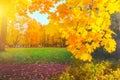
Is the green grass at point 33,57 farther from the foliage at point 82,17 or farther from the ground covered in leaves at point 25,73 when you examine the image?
the foliage at point 82,17

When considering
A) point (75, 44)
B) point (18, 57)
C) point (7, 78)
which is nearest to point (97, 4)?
point (75, 44)

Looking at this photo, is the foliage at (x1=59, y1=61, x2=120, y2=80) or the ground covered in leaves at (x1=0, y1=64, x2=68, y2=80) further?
the ground covered in leaves at (x1=0, y1=64, x2=68, y2=80)


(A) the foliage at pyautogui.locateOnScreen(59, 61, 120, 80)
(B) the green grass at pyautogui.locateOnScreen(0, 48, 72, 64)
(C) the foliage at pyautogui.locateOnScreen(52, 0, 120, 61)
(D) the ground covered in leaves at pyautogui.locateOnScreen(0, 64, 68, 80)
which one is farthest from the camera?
(B) the green grass at pyautogui.locateOnScreen(0, 48, 72, 64)

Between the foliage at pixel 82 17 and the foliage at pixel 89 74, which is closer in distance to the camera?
the foliage at pixel 89 74

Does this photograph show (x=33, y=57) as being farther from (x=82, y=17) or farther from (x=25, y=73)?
(x=82, y=17)

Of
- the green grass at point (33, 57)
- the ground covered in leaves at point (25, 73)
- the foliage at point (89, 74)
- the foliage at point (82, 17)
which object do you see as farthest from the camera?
the green grass at point (33, 57)

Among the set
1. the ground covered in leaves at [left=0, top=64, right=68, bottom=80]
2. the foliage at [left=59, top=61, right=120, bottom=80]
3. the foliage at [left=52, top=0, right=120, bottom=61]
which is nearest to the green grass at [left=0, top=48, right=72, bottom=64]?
the ground covered in leaves at [left=0, top=64, right=68, bottom=80]

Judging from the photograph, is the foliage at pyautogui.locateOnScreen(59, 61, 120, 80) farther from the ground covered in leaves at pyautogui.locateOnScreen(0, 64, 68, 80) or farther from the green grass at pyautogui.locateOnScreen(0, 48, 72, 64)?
the green grass at pyautogui.locateOnScreen(0, 48, 72, 64)

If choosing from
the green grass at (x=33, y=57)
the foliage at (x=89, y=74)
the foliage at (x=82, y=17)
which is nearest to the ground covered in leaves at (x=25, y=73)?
the foliage at (x=82, y=17)

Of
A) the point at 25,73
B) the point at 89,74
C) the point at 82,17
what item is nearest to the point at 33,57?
the point at 25,73

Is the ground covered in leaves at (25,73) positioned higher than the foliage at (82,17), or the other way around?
the foliage at (82,17)

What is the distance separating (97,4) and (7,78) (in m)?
5.56

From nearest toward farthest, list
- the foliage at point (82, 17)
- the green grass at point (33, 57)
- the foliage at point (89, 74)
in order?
the foliage at point (89, 74), the foliage at point (82, 17), the green grass at point (33, 57)

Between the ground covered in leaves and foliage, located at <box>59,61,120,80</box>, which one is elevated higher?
foliage, located at <box>59,61,120,80</box>
